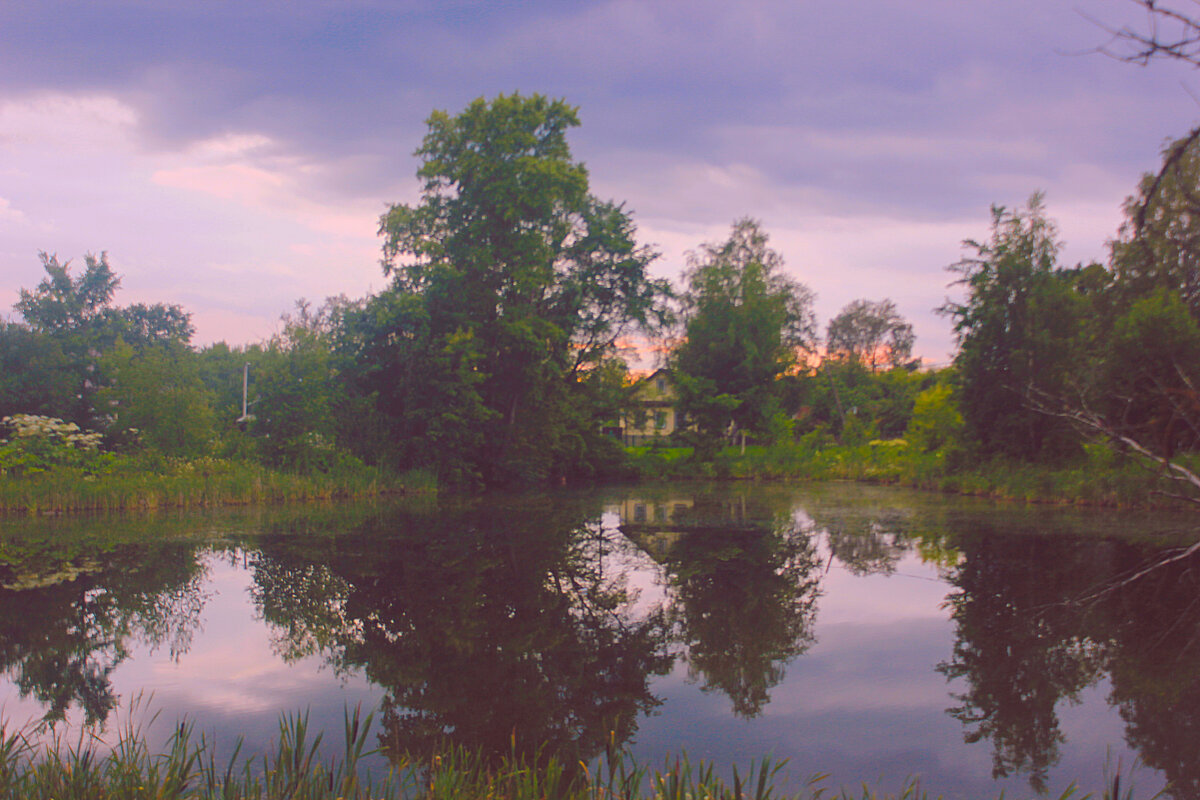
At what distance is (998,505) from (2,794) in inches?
839

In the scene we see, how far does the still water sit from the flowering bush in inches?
202

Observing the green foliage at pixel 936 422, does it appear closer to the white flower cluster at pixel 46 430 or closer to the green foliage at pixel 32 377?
the white flower cluster at pixel 46 430

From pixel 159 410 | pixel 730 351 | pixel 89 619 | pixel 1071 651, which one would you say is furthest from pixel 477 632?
pixel 730 351

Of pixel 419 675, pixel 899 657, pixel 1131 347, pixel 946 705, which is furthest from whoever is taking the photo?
pixel 1131 347

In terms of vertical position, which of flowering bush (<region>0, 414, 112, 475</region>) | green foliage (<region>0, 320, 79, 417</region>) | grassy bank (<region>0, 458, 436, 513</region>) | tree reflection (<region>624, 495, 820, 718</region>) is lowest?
tree reflection (<region>624, 495, 820, 718</region>)

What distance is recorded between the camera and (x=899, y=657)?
23.9ft

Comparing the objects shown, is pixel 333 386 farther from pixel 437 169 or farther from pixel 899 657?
pixel 899 657

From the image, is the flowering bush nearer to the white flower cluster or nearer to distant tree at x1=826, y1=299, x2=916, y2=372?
the white flower cluster

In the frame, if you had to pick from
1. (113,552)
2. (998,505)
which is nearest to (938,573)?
(998,505)

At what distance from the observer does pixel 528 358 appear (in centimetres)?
2883

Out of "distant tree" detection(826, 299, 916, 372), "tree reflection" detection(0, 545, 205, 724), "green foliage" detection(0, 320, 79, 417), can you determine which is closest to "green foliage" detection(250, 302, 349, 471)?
"green foliage" detection(0, 320, 79, 417)

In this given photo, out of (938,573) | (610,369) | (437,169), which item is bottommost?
(938,573)

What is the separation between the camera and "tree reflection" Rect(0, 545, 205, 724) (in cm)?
618

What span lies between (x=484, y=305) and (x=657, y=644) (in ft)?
71.7
